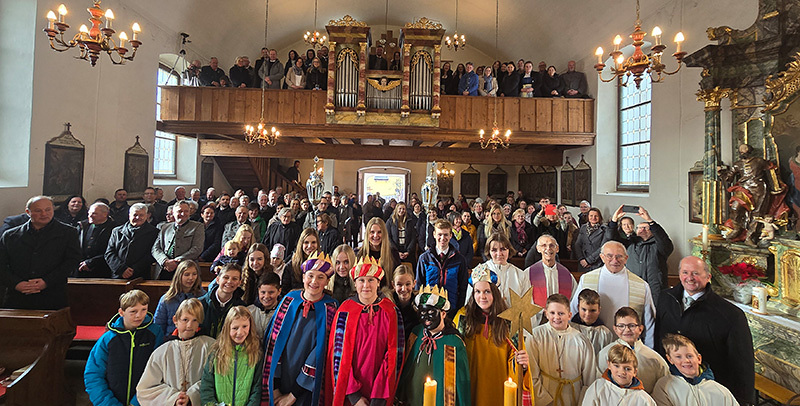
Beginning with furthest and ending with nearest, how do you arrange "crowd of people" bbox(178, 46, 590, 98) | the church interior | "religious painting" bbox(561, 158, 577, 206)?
"religious painting" bbox(561, 158, 577, 206), "crowd of people" bbox(178, 46, 590, 98), the church interior

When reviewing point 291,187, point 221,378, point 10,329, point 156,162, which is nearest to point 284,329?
point 221,378

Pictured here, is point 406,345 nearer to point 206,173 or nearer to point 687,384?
point 687,384

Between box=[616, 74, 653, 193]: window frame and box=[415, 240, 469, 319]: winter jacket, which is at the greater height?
box=[616, 74, 653, 193]: window frame

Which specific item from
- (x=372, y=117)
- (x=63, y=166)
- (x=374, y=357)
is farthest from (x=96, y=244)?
(x=372, y=117)

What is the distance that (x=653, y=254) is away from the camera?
4.40 m

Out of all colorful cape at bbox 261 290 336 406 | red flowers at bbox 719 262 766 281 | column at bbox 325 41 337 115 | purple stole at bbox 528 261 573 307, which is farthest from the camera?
column at bbox 325 41 337 115

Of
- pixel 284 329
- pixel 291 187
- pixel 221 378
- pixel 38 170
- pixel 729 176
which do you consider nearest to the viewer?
pixel 221 378

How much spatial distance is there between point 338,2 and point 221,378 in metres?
13.3

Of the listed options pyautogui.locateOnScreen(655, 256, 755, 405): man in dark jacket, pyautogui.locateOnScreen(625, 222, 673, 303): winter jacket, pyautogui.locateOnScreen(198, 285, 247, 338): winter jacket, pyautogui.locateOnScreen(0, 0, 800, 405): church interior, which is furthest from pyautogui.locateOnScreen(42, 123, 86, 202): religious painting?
pyautogui.locateOnScreen(625, 222, 673, 303): winter jacket

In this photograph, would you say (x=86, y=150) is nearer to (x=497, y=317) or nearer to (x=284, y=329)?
(x=284, y=329)

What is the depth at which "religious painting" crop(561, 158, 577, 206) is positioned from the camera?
11.0 metres

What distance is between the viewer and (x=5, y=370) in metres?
3.07

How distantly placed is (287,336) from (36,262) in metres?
2.81

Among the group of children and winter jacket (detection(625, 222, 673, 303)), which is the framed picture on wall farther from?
the group of children
